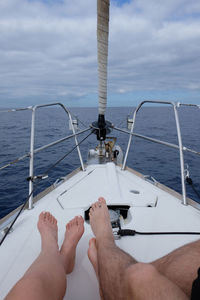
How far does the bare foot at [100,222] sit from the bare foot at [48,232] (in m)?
0.29

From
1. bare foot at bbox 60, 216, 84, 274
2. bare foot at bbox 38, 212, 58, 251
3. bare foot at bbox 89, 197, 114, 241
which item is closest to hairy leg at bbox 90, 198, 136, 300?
bare foot at bbox 89, 197, 114, 241

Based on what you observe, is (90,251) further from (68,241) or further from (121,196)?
(121,196)

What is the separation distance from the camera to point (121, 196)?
1.96 m

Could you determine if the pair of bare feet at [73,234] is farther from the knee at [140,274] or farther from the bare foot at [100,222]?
the knee at [140,274]

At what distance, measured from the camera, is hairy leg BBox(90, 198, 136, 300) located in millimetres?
869

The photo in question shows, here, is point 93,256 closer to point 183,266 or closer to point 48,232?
point 48,232

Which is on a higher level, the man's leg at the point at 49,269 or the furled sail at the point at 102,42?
the furled sail at the point at 102,42

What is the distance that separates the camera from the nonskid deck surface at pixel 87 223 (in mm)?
1134

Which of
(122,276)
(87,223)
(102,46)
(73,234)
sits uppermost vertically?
(102,46)

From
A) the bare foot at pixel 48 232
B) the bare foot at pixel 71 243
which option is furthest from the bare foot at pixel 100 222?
the bare foot at pixel 48 232

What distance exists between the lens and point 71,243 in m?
1.29

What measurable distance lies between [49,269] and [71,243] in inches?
13.4

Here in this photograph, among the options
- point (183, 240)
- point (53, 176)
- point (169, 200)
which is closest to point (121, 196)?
point (169, 200)

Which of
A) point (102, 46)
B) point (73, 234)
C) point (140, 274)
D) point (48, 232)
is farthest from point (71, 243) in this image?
point (102, 46)
